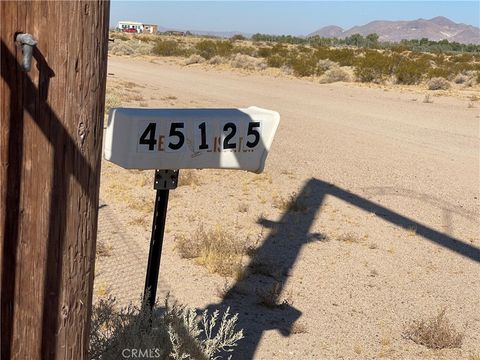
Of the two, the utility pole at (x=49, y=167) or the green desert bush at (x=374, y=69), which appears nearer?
the utility pole at (x=49, y=167)

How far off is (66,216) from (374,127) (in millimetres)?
14871

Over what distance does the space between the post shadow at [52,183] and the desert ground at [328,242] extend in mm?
2456

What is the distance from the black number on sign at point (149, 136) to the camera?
10.6 ft

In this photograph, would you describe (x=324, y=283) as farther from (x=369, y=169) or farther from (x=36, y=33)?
(x=369, y=169)

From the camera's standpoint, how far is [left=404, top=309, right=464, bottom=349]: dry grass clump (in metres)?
5.07

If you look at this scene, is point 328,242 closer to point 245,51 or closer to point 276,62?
point 276,62

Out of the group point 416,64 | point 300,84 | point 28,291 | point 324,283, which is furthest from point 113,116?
point 416,64

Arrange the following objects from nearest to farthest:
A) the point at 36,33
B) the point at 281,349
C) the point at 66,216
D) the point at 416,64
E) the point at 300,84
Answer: the point at 36,33 < the point at 66,216 < the point at 281,349 < the point at 300,84 < the point at 416,64

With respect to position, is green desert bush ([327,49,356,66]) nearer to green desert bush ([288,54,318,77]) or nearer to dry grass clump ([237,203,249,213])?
green desert bush ([288,54,318,77])

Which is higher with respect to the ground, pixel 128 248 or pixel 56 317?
pixel 56 317

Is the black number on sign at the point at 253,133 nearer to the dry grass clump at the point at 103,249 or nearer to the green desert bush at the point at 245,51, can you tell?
the dry grass clump at the point at 103,249

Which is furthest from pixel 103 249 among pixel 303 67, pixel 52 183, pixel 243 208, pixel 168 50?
pixel 168 50

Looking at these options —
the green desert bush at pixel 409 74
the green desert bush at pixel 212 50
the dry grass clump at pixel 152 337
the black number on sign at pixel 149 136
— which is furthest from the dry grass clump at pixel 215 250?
the green desert bush at pixel 212 50

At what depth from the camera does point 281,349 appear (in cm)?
489
